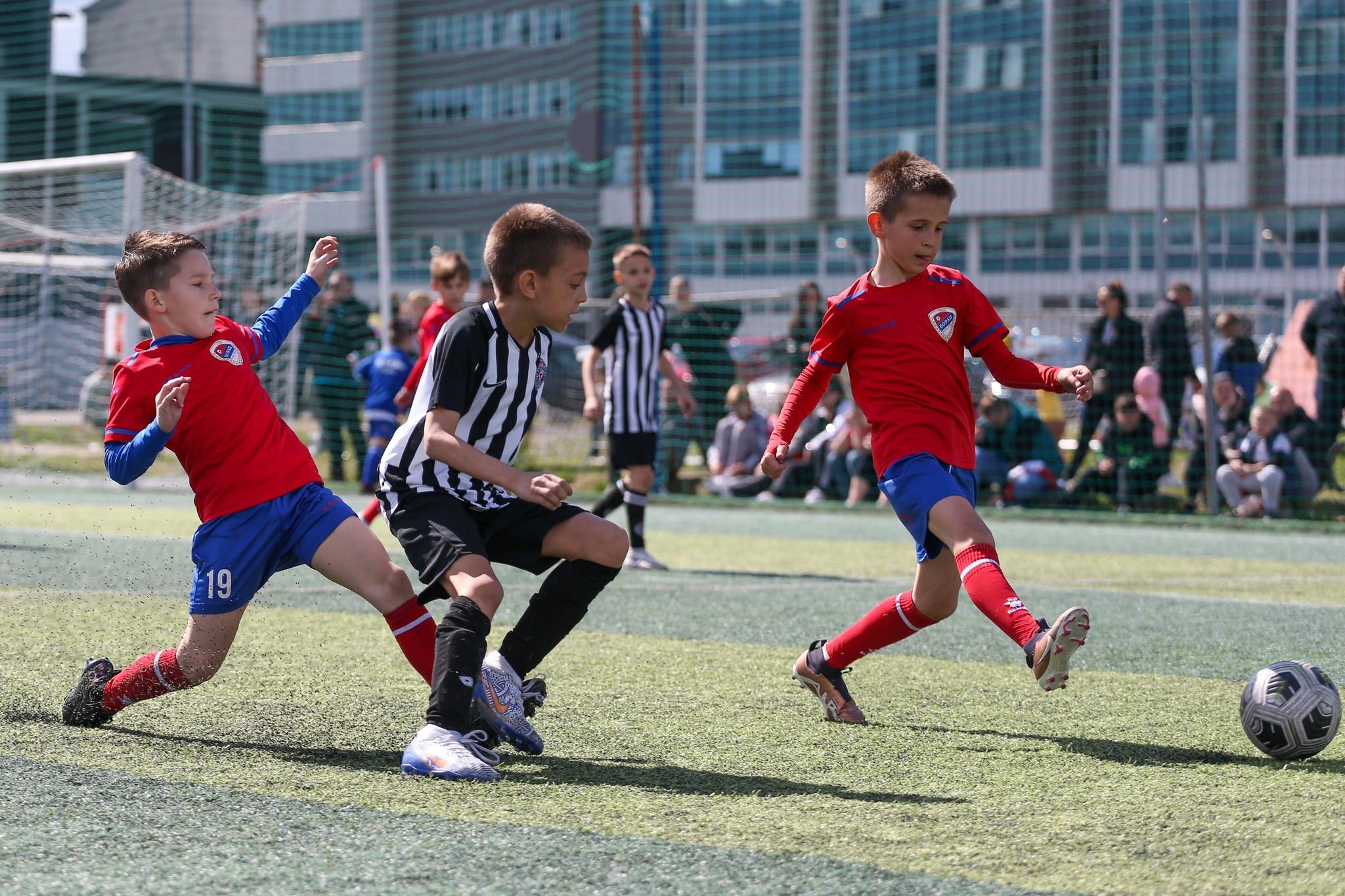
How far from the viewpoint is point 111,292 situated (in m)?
16.2

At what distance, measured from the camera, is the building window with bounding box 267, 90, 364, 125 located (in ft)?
180

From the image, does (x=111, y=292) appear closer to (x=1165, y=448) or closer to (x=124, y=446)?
(x=1165, y=448)

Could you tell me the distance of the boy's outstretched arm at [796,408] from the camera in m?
4.27

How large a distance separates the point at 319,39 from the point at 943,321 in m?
54.4

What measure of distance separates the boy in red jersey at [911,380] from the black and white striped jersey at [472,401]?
2.61 feet

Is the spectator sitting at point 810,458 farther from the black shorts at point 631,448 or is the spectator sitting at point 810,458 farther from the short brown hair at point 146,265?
the short brown hair at point 146,265

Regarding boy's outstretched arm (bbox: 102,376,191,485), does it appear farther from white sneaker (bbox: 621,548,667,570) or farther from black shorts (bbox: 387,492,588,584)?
white sneaker (bbox: 621,548,667,570)

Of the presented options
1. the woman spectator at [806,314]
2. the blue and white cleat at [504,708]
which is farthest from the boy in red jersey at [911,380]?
the woman spectator at [806,314]

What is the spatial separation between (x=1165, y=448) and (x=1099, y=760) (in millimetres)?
9031

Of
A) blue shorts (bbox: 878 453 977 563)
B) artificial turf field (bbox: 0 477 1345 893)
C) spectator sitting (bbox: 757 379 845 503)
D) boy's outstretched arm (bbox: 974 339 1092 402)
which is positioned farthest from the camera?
spectator sitting (bbox: 757 379 845 503)

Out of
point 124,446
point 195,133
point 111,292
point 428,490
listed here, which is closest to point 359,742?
point 428,490

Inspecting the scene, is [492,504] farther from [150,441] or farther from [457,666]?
[150,441]

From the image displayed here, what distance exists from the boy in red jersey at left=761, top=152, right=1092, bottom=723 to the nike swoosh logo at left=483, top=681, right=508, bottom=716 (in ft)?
3.34

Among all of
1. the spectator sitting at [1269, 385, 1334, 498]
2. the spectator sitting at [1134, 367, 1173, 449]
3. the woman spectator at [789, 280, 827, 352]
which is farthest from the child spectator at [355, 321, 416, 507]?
the spectator sitting at [1269, 385, 1334, 498]
